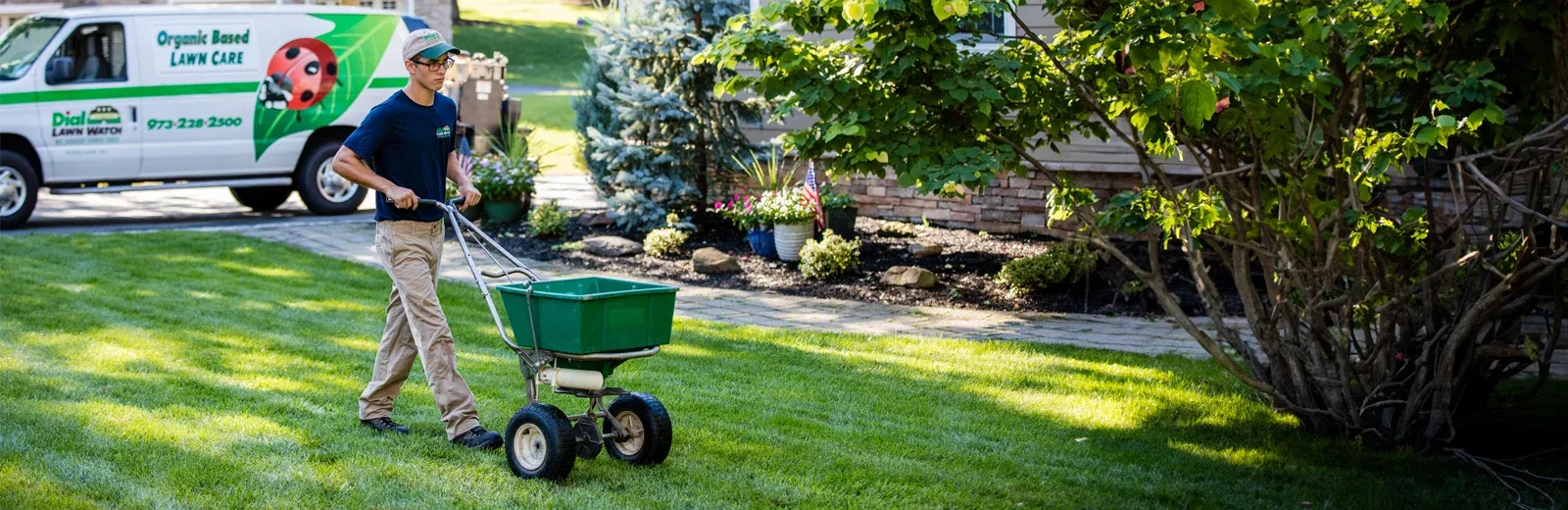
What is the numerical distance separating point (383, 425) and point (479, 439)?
527mm

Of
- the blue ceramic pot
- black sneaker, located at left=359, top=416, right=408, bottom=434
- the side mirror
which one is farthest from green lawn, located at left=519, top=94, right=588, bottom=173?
black sneaker, located at left=359, top=416, right=408, bottom=434

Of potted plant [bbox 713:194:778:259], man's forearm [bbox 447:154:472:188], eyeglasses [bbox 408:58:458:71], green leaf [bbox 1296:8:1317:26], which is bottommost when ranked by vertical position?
potted plant [bbox 713:194:778:259]

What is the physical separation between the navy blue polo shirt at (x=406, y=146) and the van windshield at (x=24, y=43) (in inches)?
347

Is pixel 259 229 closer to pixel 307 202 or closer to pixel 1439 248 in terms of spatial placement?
pixel 307 202

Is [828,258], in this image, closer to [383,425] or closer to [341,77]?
[383,425]

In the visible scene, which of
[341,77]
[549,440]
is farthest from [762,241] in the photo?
[549,440]

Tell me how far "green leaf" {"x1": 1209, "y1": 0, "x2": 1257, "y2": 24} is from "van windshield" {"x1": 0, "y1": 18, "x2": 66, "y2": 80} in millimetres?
11036

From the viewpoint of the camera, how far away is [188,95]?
1307cm

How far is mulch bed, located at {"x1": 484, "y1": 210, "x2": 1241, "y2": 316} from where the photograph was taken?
9.26 metres

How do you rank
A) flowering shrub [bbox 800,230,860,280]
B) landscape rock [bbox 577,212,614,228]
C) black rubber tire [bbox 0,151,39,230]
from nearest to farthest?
flowering shrub [bbox 800,230,860,280] → black rubber tire [bbox 0,151,39,230] → landscape rock [bbox 577,212,614,228]

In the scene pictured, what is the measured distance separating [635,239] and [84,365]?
5.76 meters

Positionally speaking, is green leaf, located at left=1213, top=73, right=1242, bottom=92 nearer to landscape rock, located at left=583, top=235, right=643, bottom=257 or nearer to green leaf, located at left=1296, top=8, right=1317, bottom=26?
green leaf, located at left=1296, top=8, right=1317, bottom=26

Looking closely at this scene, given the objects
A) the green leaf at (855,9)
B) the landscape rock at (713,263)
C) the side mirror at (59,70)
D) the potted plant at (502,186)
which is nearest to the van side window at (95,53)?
the side mirror at (59,70)

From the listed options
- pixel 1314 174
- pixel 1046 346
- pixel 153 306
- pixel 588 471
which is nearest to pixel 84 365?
pixel 153 306
